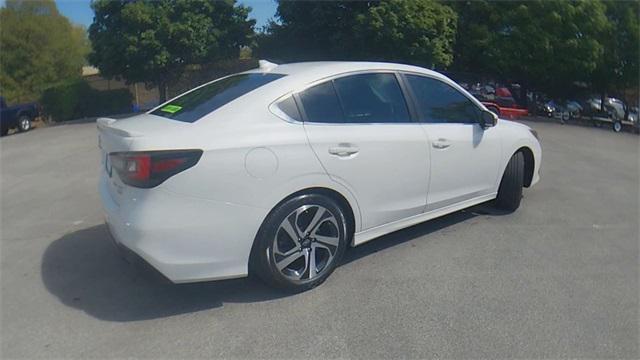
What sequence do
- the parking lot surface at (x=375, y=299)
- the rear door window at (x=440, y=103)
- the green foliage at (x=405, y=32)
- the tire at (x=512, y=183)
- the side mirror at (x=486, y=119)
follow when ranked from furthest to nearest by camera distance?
the green foliage at (x=405, y=32)
the tire at (x=512, y=183)
the side mirror at (x=486, y=119)
the rear door window at (x=440, y=103)
the parking lot surface at (x=375, y=299)

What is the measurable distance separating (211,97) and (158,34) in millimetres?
14072

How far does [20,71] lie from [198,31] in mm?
15601

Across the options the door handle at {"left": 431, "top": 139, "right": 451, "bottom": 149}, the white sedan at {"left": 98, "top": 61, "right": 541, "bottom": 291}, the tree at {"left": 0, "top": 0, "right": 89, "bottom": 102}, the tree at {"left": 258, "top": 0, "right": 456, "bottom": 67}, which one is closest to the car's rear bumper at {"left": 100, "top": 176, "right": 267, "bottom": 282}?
the white sedan at {"left": 98, "top": 61, "right": 541, "bottom": 291}

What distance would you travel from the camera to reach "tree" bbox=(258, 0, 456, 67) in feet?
49.0

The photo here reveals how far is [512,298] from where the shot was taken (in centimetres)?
313

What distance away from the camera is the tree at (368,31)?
14.9 m

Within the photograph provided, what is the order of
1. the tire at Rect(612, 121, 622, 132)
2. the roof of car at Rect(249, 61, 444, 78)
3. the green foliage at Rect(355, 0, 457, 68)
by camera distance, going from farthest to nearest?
1. the tire at Rect(612, 121, 622, 132)
2. the green foliage at Rect(355, 0, 457, 68)
3. the roof of car at Rect(249, 61, 444, 78)

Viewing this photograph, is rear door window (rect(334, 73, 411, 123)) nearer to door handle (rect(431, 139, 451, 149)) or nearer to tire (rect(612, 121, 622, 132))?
door handle (rect(431, 139, 451, 149))

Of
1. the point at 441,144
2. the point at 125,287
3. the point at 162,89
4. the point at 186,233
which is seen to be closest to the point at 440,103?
the point at 441,144

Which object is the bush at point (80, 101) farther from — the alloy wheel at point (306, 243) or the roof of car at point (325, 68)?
the alloy wheel at point (306, 243)

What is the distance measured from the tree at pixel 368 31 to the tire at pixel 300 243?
12.8 metres

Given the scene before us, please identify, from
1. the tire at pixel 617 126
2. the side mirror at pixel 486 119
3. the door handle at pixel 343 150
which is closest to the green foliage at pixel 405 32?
the tire at pixel 617 126

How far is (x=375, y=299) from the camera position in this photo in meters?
3.12

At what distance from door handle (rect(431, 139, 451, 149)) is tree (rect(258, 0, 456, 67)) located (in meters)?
11.9
